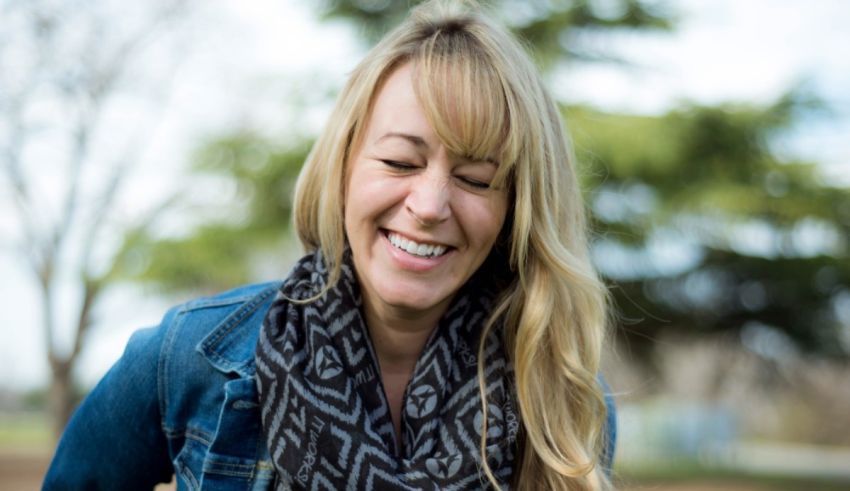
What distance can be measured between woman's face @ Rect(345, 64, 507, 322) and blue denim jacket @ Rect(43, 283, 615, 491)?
402 mm

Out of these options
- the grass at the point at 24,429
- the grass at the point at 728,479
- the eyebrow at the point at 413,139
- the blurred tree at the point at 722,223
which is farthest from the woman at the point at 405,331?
the grass at the point at 24,429

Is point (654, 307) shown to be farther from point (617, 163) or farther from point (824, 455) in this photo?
point (824, 455)

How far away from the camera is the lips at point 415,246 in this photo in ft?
6.53

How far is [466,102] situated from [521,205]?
0.94 feet

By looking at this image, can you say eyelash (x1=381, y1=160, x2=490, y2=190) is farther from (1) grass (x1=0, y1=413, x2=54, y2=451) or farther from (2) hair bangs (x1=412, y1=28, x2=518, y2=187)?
(1) grass (x1=0, y1=413, x2=54, y2=451)

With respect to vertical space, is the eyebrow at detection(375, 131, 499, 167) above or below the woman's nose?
above

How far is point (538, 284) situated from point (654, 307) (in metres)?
12.0

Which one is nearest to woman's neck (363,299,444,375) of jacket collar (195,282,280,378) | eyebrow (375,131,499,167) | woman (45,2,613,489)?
woman (45,2,613,489)

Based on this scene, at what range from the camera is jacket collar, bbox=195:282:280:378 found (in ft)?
6.89

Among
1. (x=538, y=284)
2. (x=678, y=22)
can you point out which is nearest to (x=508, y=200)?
(x=538, y=284)

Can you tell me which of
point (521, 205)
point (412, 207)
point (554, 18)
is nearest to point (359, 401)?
point (412, 207)

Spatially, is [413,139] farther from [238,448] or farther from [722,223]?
[722,223]

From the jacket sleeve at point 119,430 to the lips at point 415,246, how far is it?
0.59 m

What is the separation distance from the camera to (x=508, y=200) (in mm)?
2141
